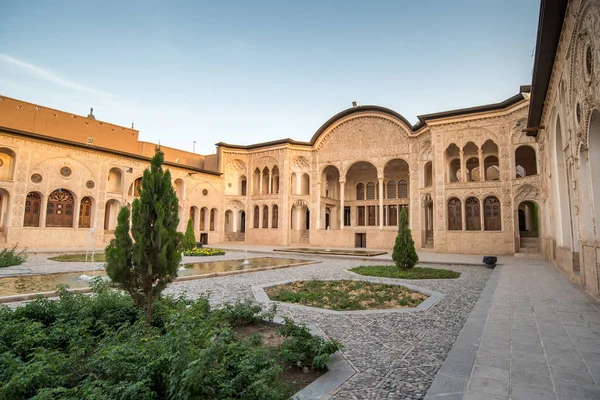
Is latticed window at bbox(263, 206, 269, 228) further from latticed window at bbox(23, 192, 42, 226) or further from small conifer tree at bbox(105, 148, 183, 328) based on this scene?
small conifer tree at bbox(105, 148, 183, 328)

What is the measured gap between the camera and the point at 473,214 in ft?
71.5

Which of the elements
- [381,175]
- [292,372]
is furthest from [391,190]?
[292,372]

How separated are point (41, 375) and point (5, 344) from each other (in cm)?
145

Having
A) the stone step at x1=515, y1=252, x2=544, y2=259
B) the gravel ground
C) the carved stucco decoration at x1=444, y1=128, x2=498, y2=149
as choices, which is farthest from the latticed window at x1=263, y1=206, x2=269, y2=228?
the gravel ground

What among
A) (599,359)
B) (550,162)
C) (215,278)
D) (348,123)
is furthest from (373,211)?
(599,359)

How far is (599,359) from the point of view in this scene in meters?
3.68

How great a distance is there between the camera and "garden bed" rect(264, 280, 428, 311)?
696cm

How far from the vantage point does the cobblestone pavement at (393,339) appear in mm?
3260

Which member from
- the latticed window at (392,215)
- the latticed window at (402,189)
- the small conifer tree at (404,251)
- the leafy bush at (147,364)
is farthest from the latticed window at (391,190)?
the leafy bush at (147,364)

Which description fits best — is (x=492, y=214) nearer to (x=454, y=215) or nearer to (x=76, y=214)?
(x=454, y=215)

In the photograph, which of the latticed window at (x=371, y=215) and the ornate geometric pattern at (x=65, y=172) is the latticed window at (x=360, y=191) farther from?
the ornate geometric pattern at (x=65, y=172)

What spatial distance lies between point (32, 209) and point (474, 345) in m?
26.2

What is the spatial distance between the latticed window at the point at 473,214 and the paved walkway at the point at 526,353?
1540cm

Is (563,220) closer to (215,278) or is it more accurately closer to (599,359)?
(599,359)
